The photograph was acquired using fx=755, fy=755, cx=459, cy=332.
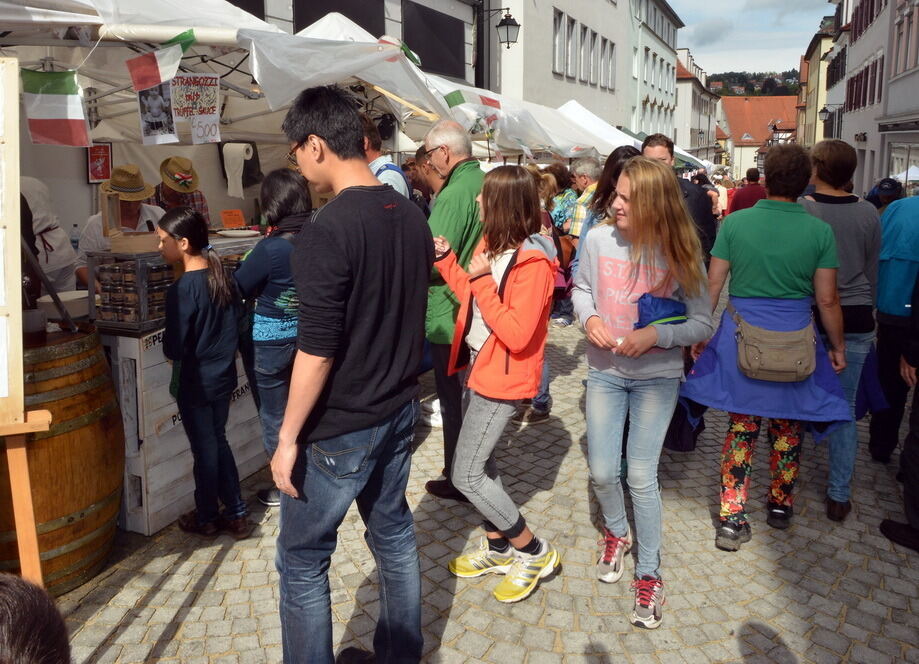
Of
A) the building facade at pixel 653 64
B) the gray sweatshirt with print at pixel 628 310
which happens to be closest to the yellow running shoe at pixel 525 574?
the gray sweatshirt with print at pixel 628 310

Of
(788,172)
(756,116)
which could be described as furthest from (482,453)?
(756,116)

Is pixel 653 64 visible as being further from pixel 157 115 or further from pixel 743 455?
pixel 743 455

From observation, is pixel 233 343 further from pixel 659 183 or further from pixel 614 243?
pixel 659 183

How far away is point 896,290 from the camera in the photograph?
4348 millimetres

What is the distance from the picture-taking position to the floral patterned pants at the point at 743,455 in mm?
3828

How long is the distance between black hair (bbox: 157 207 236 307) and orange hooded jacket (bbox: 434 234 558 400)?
122cm

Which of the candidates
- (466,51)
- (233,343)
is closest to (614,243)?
(233,343)

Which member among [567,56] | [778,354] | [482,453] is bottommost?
[482,453]

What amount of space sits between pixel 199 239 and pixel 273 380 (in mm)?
790

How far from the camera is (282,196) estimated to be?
3.76 meters

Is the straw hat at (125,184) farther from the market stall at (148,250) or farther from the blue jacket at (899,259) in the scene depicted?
the blue jacket at (899,259)

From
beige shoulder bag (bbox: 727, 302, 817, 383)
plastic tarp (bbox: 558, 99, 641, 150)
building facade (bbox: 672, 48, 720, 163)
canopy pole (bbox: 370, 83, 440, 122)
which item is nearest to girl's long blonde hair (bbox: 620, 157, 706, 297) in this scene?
beige shoulder bag (bbox: 727, 302, 817, 383)

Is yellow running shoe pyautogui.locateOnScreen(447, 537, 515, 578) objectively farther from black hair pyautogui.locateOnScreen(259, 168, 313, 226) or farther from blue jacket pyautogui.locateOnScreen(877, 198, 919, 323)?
blue jacket pyautogui.locateOnScreen(877, 198, 919, 323)

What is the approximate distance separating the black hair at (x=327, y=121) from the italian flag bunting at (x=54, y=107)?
2.25m
